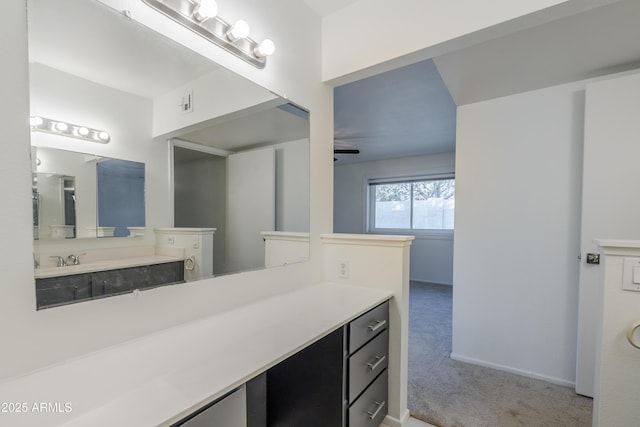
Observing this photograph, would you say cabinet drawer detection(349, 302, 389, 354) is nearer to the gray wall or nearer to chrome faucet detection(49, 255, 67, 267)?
the gray wall

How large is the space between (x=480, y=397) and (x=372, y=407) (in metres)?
1.08

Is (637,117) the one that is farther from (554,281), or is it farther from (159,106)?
(159,106)

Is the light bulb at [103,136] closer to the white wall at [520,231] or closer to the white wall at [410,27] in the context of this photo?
the white wall at [410,27]

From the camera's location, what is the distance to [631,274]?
3.71 feet

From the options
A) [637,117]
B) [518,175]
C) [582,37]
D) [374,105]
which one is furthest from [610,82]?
[374,105]

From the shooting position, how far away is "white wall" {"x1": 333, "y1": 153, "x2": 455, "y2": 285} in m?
5.25

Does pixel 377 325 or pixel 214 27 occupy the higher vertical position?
pixel 214 27

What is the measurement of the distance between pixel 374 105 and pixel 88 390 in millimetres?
2987

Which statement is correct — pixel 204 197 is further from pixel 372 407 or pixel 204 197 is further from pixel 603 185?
pixel 603 185

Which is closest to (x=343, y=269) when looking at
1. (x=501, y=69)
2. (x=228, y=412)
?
(x=228, y=412)

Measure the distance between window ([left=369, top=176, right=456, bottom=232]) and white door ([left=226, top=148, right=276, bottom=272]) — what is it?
171 inches

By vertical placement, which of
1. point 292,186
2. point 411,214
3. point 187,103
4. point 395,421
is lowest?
point 395,421

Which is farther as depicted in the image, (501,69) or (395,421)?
(501,69)

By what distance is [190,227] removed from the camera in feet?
4.03
